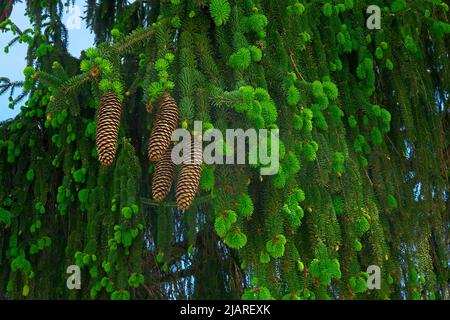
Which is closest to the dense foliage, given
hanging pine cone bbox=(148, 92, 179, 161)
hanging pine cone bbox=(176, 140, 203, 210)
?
hanging pine cone bbox=(148, 92, 179, 161)

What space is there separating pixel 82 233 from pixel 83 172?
14.2 inches

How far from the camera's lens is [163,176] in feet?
6.82

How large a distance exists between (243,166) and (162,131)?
1.31 feet

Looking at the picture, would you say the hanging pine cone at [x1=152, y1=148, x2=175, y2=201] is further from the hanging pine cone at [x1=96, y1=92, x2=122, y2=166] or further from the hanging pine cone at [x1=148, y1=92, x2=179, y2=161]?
the hanging pine cone at [x1=96, y1=92, x2=122, y2=166]

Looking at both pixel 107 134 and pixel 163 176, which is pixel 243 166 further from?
pixel 107 134

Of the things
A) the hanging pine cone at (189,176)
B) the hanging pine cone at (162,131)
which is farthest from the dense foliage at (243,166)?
the hanging pine cone at (189,176)

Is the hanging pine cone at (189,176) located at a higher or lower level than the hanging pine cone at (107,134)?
lower

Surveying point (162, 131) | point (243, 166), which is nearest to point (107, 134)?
point (162, 131)

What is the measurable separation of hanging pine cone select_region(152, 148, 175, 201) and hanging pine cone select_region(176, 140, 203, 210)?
0.42 feet

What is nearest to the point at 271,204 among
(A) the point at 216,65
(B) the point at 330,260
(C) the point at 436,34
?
(B) the point at 330,260

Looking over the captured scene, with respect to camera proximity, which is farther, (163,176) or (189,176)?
(163,176)

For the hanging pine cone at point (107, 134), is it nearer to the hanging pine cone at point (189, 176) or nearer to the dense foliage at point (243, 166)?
the dense foliage at point (243, 166)

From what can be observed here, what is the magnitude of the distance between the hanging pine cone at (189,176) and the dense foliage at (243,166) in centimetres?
18

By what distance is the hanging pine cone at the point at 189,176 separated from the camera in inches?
76.3
